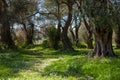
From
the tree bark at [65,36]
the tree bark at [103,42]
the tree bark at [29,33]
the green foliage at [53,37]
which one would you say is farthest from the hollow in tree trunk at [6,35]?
the tree bark at [103,42]

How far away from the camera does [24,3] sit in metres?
34.5

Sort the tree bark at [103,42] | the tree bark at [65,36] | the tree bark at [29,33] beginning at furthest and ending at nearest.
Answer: the tree bark at [29,33]
the tree bark at [65,36]
the tree bark at [103,42]

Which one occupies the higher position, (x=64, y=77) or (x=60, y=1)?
(x=60, y=1)

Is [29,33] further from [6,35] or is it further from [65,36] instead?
[65,36]

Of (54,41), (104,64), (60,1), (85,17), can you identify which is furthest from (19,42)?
(104,64)

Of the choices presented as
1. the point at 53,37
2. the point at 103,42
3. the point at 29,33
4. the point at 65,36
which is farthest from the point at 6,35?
the point at 103,42

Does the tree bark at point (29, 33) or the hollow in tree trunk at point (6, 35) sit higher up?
the hollow in tree trunk at point (6, 35)

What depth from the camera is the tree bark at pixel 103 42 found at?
17.8m

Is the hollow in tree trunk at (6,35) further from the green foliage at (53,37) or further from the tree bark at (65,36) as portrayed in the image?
the tree bark at (65,36)

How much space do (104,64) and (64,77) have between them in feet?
8.89

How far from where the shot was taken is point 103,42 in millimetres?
18000

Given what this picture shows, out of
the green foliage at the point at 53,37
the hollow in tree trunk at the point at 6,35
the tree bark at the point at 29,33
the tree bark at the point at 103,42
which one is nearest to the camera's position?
the tree bark at the point at 103,42

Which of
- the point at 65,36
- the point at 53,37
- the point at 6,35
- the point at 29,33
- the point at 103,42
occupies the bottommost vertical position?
the point at 29,33

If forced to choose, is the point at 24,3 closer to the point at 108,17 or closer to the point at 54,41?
the point at 54,41
